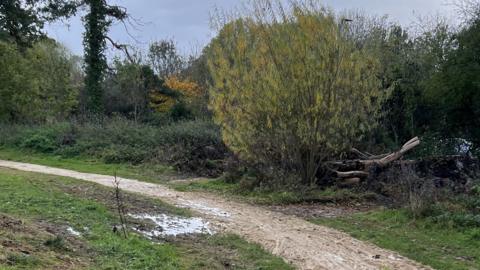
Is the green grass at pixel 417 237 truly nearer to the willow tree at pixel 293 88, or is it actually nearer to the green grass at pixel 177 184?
the green grass at pixel 177 184

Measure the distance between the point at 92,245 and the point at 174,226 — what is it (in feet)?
9.54

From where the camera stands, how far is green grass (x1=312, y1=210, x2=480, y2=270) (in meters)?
8.29

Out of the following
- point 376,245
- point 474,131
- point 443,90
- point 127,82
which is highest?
point 127,82

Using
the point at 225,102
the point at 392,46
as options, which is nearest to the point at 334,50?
the point at 225,102

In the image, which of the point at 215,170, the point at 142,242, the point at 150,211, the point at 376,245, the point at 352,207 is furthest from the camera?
the point at 215,170

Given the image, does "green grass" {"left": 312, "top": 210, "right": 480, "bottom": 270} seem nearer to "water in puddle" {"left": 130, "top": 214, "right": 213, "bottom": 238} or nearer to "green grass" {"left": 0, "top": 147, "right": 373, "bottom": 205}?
"green grass" {"left": 0, "top": 147, "right": 373, "bottom": 205}

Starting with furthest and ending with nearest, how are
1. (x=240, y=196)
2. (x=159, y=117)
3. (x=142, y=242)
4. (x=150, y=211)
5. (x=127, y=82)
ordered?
(x=127, y=82) < (x=159, y=117) < (x=240, y=196) < (x=150, y=211) < (x=142, y=242)

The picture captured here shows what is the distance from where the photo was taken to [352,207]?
1300cm

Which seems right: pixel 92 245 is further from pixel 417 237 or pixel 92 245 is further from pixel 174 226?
pixel 417 237

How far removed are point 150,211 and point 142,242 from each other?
3.14m

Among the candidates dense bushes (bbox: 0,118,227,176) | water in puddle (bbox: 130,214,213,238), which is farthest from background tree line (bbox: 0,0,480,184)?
water in puddle (bbox: 130,214,213,238)

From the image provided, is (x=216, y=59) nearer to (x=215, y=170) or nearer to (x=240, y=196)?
(x=240, y=196)

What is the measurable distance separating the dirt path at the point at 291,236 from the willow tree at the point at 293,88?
2382mm

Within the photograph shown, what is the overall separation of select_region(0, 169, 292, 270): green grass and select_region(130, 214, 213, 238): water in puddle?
1.54ft
